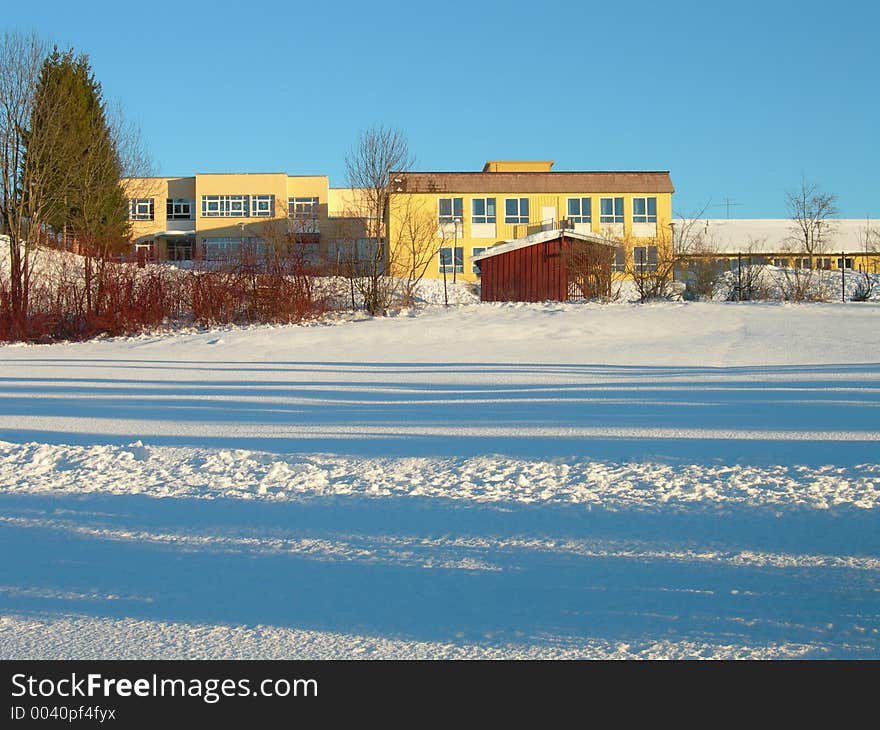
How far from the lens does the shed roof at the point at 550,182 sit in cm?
5788

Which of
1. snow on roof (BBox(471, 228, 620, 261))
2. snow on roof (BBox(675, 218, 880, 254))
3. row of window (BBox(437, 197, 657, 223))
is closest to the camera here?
snow on roof (BBox(471, 228, 620, 261))

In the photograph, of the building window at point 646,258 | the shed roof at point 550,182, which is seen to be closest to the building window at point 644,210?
the shed roof at point 550,182

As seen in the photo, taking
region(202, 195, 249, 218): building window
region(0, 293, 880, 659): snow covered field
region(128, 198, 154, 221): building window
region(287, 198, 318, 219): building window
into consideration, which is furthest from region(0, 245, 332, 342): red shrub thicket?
region(128, 198, 154, 221): building window

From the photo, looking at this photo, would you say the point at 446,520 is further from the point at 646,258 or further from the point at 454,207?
the point at 454,207

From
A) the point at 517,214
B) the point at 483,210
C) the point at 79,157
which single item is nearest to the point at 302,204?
the point at 483,210

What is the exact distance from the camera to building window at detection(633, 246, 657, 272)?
116 feet

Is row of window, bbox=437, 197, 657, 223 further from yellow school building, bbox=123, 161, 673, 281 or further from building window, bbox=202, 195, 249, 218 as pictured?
building window, bbox=202, 195, 249, 218

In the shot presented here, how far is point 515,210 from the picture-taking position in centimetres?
5834

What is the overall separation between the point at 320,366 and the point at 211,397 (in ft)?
18.2

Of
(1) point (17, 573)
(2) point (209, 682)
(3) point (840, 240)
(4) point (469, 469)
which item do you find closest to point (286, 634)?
(2) point (209, 682)

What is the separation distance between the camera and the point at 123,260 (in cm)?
3244

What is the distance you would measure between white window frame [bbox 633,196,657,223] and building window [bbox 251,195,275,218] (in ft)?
94.3

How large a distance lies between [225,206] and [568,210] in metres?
28.5

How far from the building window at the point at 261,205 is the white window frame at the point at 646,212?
28736mm
